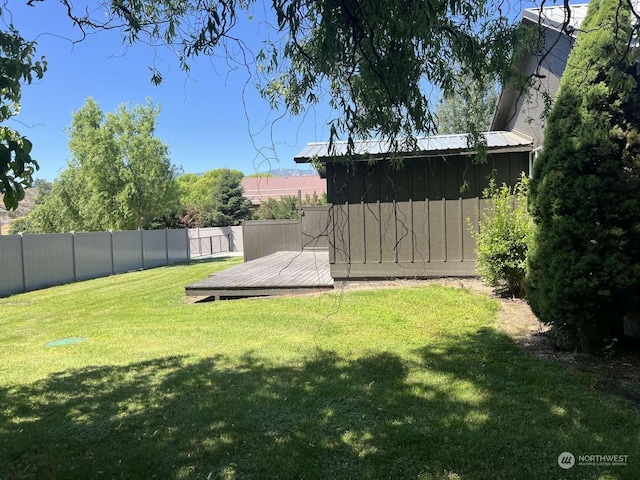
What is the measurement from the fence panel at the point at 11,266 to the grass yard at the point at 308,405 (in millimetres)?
7513

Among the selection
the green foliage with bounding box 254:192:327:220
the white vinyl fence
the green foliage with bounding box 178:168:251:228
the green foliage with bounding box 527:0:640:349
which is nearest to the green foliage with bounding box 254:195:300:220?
the green foliage with bounding box 254:192:327:220

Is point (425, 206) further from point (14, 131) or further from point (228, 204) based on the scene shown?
point (228, 204)

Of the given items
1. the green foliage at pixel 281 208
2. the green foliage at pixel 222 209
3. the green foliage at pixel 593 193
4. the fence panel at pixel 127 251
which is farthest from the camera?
the green foliage at pixel 222 209

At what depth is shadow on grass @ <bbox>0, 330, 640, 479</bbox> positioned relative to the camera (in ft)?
9.36

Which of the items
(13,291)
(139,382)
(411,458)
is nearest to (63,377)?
(139,382)

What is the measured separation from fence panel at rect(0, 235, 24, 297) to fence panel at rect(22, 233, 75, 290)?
9.0 inches

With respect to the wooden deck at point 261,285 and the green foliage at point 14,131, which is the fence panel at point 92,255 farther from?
the green foliage at point 14,131

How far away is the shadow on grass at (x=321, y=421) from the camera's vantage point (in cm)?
285

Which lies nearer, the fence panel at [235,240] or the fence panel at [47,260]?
the fence panel at [47,260]

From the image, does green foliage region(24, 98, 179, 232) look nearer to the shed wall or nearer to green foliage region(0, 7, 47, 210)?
the shed wall

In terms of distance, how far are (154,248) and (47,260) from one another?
23.9 ft

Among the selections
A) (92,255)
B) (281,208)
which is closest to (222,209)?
(281,208)

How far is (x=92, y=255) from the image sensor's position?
663 inches

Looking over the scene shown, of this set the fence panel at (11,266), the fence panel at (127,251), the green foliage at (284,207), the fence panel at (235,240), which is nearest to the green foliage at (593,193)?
the fence panel at (11,266)
